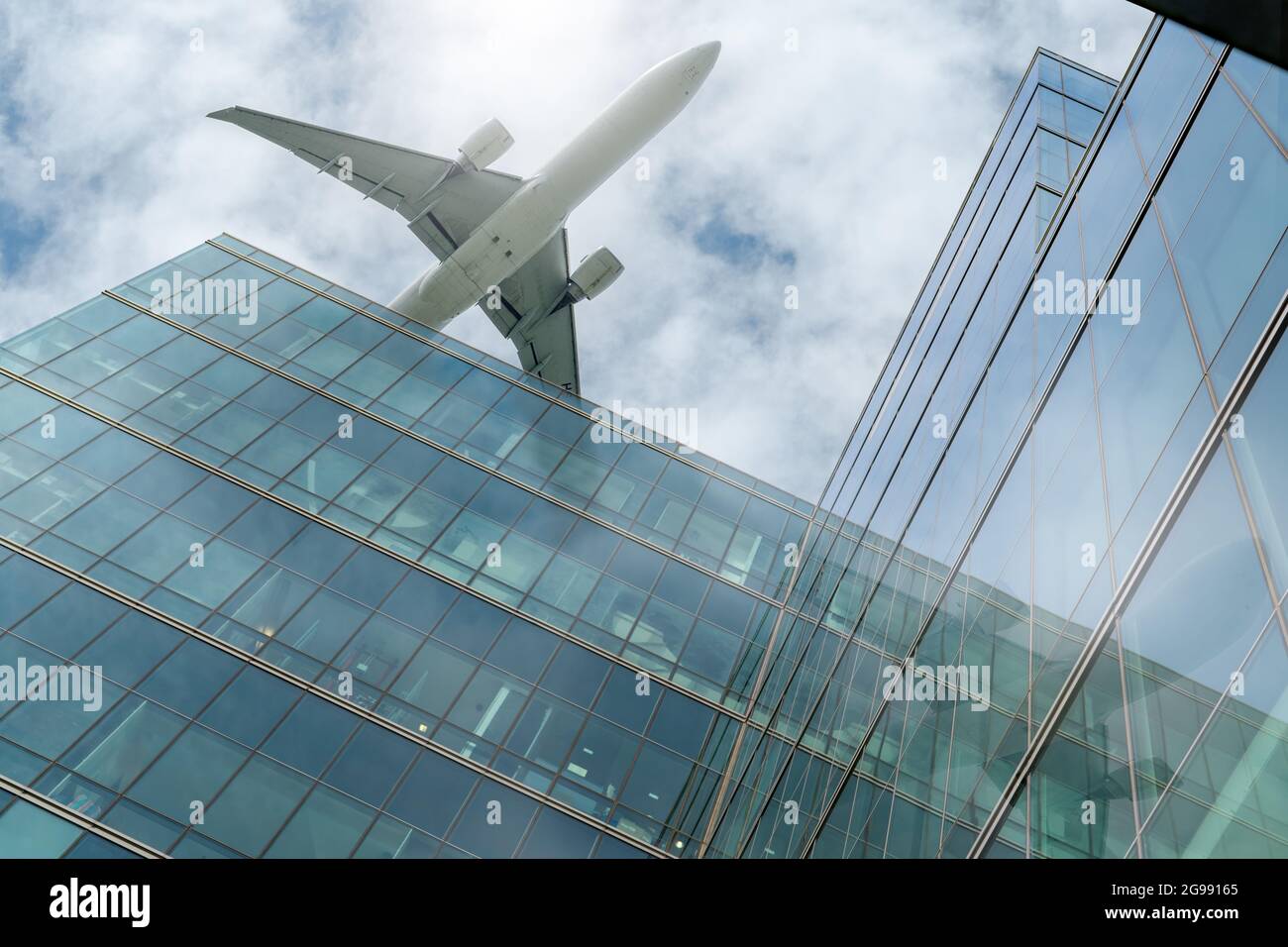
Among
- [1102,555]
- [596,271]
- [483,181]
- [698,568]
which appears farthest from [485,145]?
[1102,555]

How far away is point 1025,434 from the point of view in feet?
38.9

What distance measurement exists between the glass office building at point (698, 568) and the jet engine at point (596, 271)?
8.85m

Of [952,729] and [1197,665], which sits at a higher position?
[1197,665]

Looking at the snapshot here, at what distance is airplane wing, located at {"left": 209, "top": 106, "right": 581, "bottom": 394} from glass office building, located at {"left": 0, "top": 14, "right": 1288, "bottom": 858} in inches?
226

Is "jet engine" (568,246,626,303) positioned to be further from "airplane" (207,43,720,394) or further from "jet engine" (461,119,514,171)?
"jet engine" (461,119,514,171)

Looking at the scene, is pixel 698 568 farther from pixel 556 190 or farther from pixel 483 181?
pixel 483 181

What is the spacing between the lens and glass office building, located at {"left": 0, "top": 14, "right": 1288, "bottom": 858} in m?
7.20

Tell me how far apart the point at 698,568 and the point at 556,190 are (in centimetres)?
1566

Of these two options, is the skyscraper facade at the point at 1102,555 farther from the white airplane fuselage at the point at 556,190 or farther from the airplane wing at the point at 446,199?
the airplane wing at the point at 446,199

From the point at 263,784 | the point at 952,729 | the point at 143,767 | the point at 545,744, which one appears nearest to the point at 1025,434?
the point at 952,729

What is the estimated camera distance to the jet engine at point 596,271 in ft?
124

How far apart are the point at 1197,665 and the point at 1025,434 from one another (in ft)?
19.4

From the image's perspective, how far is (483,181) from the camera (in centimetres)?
3606
